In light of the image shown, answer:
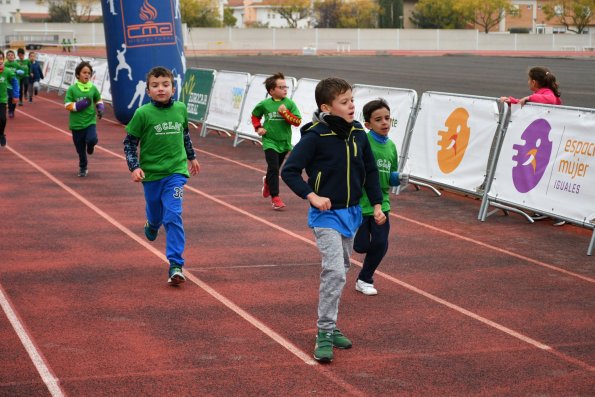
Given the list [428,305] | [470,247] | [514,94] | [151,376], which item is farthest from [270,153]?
[514,94]

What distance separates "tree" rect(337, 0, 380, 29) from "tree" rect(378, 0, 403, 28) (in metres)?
5.31

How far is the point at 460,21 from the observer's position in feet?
360

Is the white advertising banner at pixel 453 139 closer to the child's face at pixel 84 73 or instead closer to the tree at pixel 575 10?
the child's face at pixel 84 73

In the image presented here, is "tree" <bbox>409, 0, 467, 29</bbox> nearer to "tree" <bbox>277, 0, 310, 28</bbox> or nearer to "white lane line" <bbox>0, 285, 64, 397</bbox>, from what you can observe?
"tree" <bbox>277, 0, 310, 28</bbox>

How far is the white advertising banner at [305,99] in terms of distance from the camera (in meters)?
18.2

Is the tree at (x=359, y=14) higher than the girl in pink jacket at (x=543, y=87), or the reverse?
the girl in pink jacket at (x=543, y=87)

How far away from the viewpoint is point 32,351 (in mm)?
6852

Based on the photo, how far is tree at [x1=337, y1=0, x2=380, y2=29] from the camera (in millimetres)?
120688

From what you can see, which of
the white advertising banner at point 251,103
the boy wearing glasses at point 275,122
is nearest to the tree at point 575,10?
the white advertising banner at point 251,103

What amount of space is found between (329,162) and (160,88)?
8.89 feet

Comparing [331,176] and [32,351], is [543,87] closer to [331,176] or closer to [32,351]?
[331,176]

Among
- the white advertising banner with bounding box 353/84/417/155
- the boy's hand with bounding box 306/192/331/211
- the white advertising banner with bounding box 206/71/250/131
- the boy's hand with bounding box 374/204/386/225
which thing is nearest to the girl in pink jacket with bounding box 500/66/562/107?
the white advertising banner with bounding box 353/84/417/155

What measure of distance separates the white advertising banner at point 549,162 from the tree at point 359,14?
356 feet

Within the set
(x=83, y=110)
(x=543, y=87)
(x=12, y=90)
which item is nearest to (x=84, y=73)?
(x=83, y=110)
